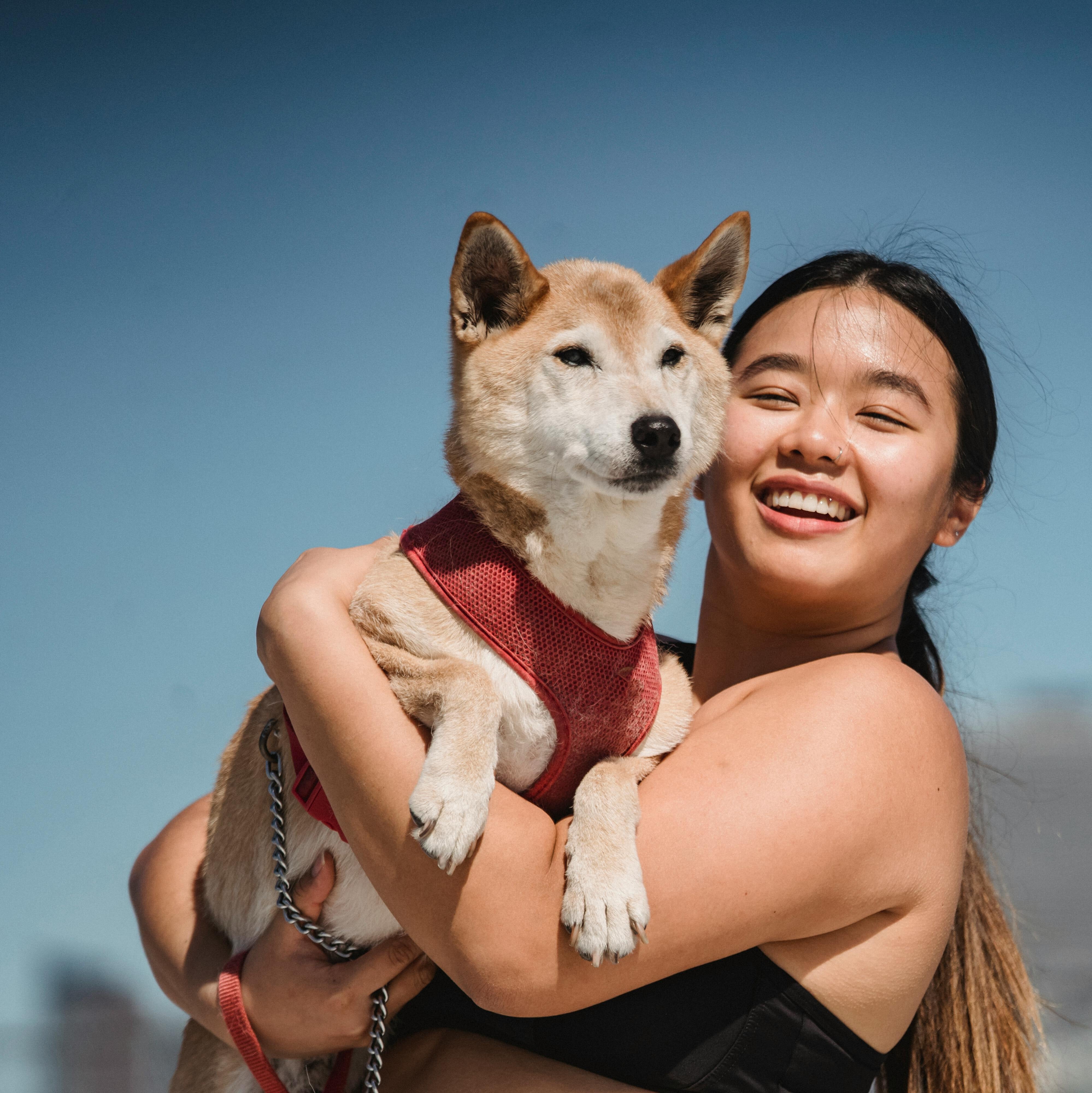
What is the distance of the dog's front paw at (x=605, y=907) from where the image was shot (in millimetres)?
1752

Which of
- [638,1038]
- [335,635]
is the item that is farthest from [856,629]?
[335,635]

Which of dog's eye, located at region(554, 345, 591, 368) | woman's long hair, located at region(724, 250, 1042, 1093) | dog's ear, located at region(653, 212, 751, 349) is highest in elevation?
dog's ear, located at region(653, 212, 751, 349)

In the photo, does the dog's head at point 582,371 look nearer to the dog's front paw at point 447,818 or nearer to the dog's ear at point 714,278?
the dog's ear at point 714,278

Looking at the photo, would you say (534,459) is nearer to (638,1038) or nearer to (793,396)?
(793,396)

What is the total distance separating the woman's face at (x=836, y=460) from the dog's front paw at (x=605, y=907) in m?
1.02

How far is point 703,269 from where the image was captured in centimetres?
272

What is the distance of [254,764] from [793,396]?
1.79 m

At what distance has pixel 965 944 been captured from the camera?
2572 mm

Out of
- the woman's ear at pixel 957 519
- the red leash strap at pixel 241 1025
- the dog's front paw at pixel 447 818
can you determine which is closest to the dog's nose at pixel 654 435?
the dog's front paw at pixel 447 818

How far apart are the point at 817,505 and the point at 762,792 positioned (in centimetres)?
93

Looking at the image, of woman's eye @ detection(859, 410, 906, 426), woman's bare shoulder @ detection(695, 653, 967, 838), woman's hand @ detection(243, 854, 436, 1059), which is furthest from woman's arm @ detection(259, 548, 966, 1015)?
woman's eye @ detection(859, 410, 906, 426)

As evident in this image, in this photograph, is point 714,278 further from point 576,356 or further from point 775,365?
point 576,356

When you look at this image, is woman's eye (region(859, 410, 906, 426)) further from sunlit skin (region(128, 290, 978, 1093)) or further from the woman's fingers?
the woman's fingers

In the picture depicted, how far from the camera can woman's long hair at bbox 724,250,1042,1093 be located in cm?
250
